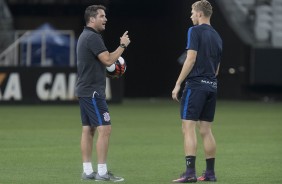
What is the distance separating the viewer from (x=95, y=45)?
12383mm

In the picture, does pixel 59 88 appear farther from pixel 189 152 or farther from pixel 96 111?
pixel 189 152

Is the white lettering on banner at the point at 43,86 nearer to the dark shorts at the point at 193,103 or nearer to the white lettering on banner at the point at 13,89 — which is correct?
the white lettering on banner at the point at 13,89

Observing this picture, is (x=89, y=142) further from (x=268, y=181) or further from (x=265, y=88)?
(x=265, y=88)

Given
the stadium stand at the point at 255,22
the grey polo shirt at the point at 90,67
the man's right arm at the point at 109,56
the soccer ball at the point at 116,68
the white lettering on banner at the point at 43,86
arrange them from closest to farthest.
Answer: the man's right arm at the point at 109,56
the grey polo shirt at the point at 90,67
the soccer ball at the point at 116,68
the white lettering on banner at the point at 43,86
the stadium stand at the point at 255,22

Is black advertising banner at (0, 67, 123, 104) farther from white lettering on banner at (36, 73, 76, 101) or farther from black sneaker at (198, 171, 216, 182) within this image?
black sneaker at (198, 171, 216, 182)

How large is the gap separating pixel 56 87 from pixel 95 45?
16763mm

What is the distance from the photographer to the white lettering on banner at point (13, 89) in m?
28.7

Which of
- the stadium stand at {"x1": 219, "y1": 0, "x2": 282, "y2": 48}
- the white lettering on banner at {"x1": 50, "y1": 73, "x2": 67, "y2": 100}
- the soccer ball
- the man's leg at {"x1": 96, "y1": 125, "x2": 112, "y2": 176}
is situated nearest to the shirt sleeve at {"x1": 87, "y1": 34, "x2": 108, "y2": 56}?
the soccer ball

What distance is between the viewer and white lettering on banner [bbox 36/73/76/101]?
29.0 m

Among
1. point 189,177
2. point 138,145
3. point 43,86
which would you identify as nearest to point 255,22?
point 43,86

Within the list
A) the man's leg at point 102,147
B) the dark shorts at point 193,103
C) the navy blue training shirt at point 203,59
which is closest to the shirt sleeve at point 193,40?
the navy blue training shirt at point 203,59

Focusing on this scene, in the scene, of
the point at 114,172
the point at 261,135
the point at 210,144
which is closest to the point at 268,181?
the point at 210,144

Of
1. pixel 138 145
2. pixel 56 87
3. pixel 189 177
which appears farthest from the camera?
pixel 56 87

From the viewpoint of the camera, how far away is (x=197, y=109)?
40.2 ft
